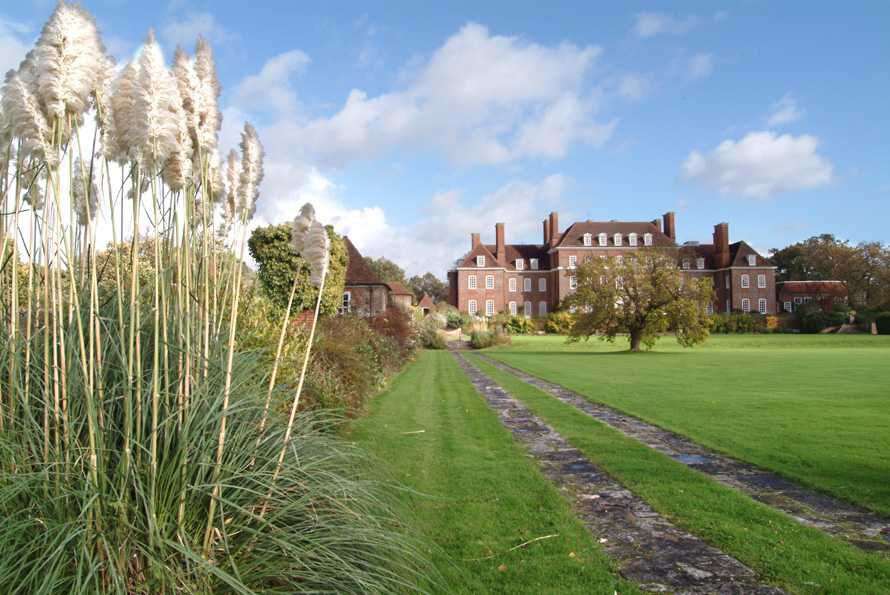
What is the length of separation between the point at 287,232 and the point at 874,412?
55.2ft

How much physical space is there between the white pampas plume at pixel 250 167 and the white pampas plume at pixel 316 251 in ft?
1.15

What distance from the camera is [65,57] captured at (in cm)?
245

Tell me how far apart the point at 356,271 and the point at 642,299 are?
15.2 m

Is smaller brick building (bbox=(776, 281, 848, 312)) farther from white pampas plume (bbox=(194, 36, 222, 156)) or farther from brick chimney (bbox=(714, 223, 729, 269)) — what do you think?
white pampas plume (bbox=(194, 36, 222, 156))

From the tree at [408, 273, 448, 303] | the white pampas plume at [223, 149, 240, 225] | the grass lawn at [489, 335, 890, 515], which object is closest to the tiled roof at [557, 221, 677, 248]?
the tree at [408, 273, 448, 303]

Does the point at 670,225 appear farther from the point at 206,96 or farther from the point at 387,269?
the point at 206,96

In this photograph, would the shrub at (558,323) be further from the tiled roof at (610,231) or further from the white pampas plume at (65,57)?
the white pampas plume at (65,57)

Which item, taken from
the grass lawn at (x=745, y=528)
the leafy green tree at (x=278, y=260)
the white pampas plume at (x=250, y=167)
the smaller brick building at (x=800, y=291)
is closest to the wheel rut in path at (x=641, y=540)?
the grass lawn at (x=745, y=528)

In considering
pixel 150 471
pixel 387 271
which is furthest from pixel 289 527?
pixel 387 271

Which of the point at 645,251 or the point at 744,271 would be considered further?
the point at 744,271

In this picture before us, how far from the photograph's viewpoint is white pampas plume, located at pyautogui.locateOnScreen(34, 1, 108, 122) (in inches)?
95.5

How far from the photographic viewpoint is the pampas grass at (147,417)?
2.29 metres

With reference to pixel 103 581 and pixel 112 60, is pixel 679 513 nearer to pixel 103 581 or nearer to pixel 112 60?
pixel 103 581

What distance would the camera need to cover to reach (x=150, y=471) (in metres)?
2.40
